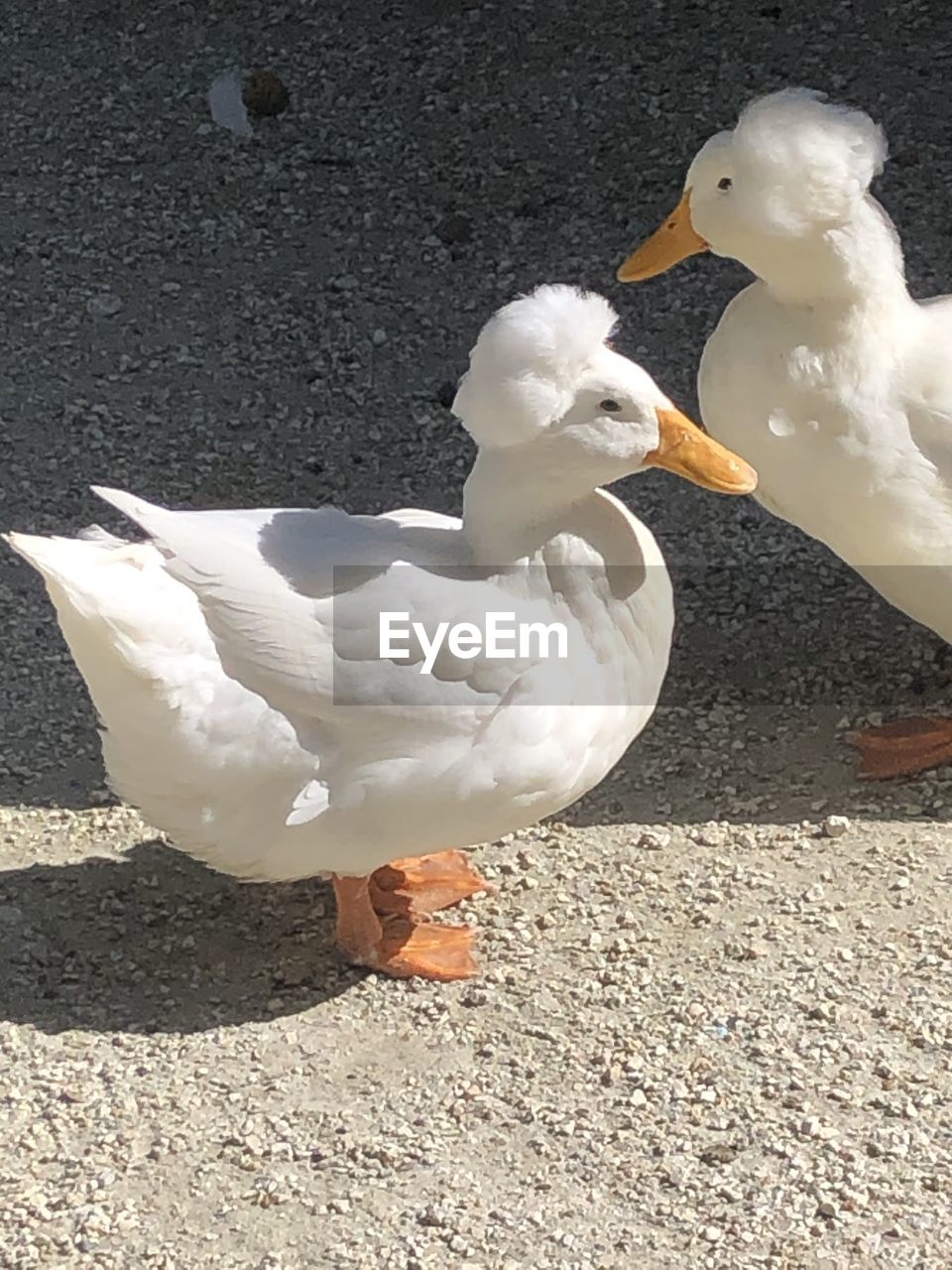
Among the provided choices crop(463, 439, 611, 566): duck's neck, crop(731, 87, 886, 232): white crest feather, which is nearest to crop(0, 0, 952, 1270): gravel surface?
crop(463, 439, 611, 566): duck's neck

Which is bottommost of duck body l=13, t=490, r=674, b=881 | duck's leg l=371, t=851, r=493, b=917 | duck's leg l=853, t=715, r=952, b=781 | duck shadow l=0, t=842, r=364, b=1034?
duck shadow l=0, t=842, r=364, b=1034

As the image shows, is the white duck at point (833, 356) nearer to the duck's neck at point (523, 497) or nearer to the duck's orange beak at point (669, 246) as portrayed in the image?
the duck's orange beak at point (669, 246)

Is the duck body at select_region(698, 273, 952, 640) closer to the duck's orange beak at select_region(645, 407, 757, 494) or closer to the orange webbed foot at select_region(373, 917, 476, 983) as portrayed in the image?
the duck's orange beak at select_region(645, 407, 757, 494)

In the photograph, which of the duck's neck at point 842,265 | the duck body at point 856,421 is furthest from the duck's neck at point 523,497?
the duck's neck at point 842,265

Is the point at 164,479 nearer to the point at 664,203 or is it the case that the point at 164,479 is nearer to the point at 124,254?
the point at 124,254

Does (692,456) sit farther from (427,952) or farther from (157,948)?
(157,948)

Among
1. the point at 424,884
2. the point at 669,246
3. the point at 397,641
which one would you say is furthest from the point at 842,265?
the point at 424,884
